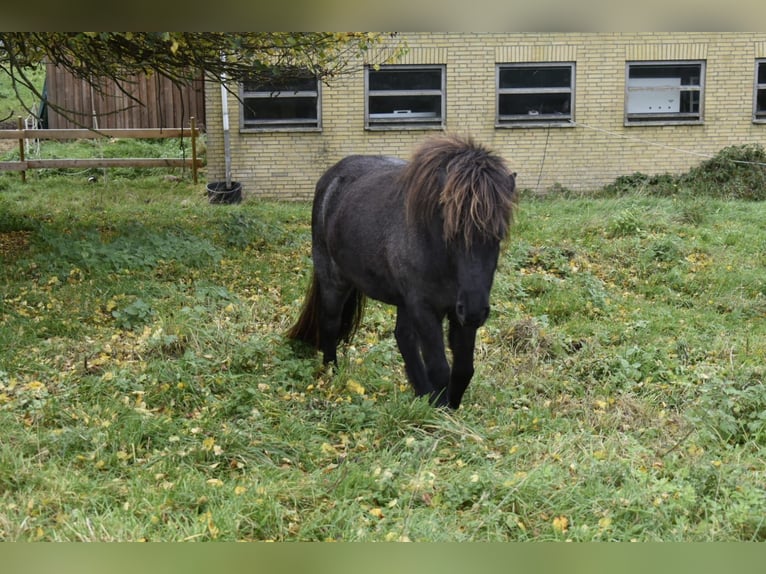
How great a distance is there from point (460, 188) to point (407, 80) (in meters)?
12.3

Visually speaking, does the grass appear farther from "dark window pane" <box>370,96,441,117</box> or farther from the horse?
"dark window pane" <box>370,96,441,117</box>

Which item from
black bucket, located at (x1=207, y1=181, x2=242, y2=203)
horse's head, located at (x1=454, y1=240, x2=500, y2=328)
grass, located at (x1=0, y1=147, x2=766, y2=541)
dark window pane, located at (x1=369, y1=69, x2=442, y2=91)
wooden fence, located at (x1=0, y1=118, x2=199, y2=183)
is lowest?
grass, located at (x1=0, y1=147, x2=766, y2=541)

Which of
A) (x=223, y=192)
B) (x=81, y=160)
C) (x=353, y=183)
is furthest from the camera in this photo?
(x=81, y=160)

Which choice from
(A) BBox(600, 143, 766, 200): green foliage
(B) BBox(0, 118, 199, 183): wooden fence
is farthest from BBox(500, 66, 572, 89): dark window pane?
(B) BBox(0, 118, 199, 183): wooden fence

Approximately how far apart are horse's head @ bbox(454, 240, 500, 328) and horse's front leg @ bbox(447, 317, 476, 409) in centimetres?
47

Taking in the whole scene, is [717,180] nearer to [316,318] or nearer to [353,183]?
[353,183]

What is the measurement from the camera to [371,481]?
388 centimetres

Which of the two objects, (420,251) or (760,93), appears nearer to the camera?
(420,251)

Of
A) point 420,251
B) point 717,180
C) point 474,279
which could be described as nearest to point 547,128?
point 717,180

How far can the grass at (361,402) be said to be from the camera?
11.6 feet

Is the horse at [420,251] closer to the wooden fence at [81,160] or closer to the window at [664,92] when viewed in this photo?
the wooden fence at [81,160]

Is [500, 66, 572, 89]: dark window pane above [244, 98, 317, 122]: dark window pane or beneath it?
above

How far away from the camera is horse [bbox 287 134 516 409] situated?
4.52 m

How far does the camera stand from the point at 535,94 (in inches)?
645
